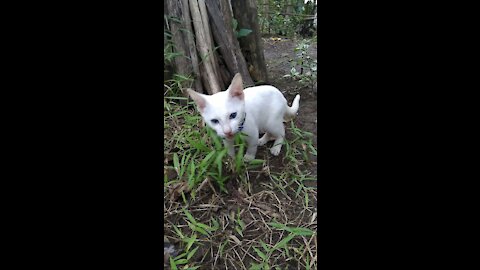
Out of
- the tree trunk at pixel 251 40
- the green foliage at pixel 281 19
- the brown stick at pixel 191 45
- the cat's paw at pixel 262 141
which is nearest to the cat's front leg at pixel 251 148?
the cat's paw at pixel 262 141

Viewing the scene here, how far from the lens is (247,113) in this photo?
136 cm

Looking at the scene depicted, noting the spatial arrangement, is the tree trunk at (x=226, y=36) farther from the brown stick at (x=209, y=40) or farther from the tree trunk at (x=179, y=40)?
the tree trunk at (x=179, y=40)

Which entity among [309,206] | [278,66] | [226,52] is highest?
[226,52]

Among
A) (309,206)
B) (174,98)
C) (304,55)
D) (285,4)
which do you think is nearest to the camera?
(309,206)

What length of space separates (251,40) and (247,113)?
0.70 metres

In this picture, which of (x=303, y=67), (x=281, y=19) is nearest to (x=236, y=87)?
(x=303, y=67)

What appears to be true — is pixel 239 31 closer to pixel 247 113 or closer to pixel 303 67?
pixel 303 67

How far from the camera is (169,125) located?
1.42 metres

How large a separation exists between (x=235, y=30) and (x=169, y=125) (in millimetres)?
704

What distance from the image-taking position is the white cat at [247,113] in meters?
1.19

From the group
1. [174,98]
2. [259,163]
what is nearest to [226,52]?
[174,98]

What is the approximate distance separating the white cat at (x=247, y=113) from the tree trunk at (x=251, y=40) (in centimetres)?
45

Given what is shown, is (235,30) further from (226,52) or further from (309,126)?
(309,126)
